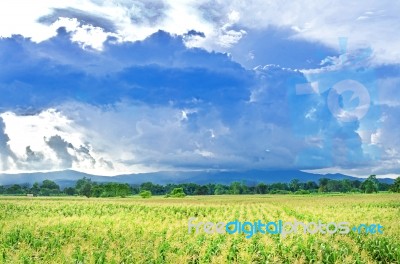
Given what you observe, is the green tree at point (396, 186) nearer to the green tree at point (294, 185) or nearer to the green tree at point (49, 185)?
the green tree at point (294, 185)

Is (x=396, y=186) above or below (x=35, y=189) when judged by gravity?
above

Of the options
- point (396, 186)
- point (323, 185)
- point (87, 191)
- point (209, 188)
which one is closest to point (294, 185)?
point (323, 185)

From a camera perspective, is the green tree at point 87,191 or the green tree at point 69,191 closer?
the green tree at point 87,191

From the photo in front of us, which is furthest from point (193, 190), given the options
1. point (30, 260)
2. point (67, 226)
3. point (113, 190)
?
point (30, 260)

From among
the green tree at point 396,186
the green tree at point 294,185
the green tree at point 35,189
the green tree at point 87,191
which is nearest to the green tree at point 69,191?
the green tree at point 35,189

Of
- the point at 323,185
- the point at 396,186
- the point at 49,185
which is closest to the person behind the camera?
the point at 396,186

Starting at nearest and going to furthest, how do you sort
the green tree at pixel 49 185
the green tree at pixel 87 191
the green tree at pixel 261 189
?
the green tree at pixel 87 191 → the green tree at pixel 49 185 → the green tree at pixel 261 189

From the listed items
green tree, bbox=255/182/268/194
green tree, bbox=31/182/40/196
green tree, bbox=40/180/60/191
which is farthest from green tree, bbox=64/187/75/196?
green tree, bbox=255/182/268/194

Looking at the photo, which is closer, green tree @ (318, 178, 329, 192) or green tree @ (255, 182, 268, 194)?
green tree @ (255, 182, 268, 194)

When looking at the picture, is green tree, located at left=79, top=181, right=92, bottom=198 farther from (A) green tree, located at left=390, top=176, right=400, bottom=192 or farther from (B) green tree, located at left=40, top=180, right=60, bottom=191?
(A) green tree, located at left=390, top=176, right=400, bottom=192

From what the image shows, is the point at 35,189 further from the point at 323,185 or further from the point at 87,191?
the point at 323,185

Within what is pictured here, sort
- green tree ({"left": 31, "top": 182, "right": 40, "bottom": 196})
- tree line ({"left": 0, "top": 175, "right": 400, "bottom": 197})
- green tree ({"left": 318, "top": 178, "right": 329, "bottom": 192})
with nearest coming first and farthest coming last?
tree line ({"left": 0, "top": 175, "right": 400, "bottom": 197}) < green tree ({"left": 31, "top": 182, "right": 40, "bottom": 196}) < green tree ({"left": 318, "top": 178, "right": 329, "bottom": 192})

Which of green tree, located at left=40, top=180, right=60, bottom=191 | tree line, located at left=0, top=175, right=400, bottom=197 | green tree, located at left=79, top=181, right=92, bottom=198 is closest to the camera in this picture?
green tree, located at left=79, top=181, right=92, bottom=198

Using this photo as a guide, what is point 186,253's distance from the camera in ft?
51.2
